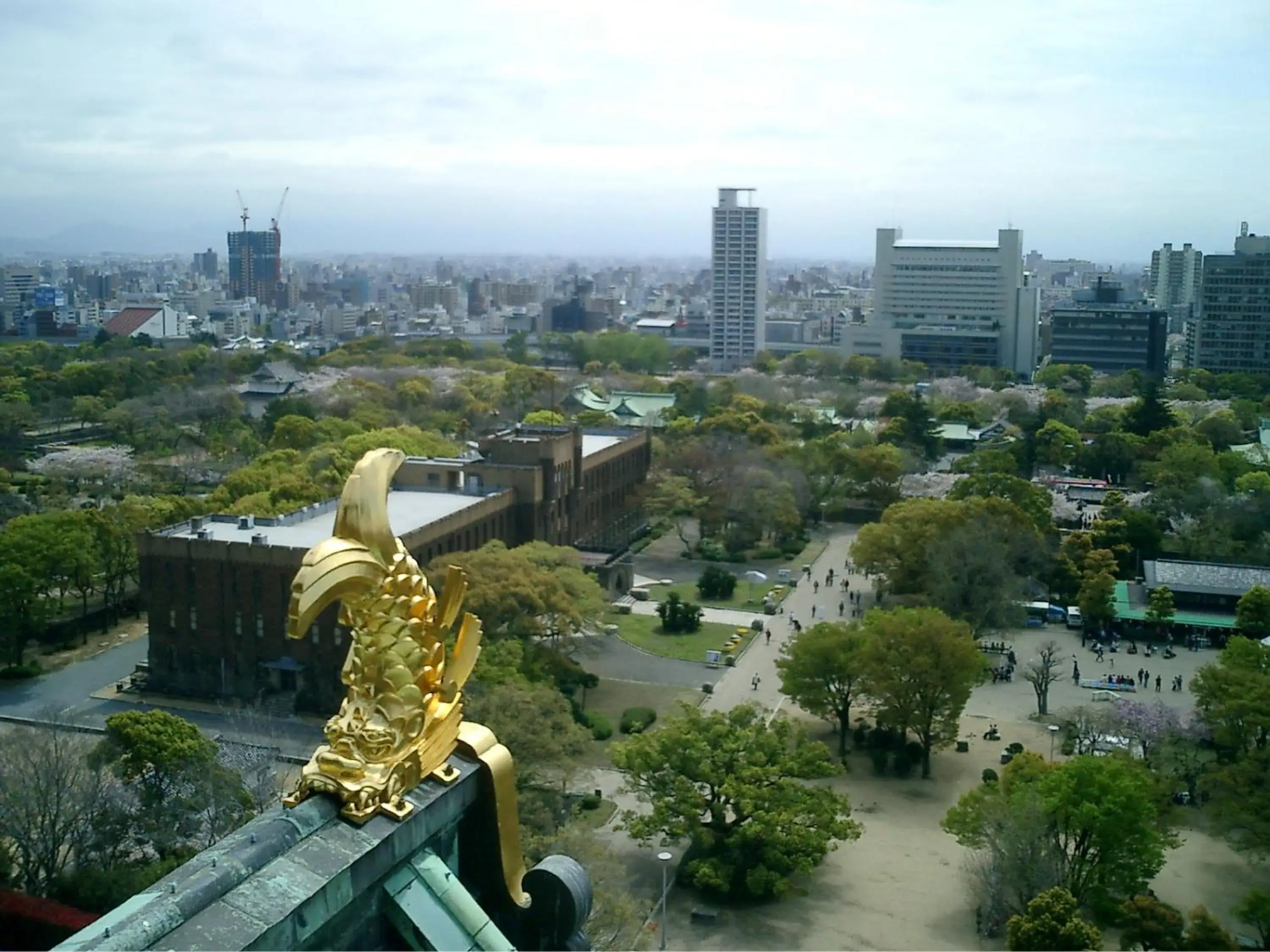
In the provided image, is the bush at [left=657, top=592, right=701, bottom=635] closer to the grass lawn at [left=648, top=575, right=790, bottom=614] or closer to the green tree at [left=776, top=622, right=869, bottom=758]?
the grass lawn at [left=648, top=575, right=790, bottom=614]

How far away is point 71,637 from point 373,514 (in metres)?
37.4

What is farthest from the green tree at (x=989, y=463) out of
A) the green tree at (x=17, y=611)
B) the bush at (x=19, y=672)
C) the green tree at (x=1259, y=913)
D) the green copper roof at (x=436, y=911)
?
the green copper roof at (x=436, y=911)

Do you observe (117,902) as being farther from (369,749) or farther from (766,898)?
(369,749)

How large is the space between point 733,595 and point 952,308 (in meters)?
96.5

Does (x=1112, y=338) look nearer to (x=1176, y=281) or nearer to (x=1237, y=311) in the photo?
(x=1237, y=311)

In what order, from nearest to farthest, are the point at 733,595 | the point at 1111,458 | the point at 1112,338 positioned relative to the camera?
the point at 733,595 → the point at 1111,458 → the point at 1112,338

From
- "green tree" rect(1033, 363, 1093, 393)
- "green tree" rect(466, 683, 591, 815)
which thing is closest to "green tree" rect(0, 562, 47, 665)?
"green tree" rect(466, 683, 591, 815)

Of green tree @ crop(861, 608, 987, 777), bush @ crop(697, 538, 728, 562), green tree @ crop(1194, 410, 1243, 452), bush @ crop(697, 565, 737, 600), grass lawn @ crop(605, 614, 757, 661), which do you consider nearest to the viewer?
green tree @ crop(861, 608, 987, 777)

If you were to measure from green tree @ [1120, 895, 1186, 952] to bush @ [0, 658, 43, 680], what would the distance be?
105 feet

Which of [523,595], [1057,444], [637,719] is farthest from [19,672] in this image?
[1057,444]

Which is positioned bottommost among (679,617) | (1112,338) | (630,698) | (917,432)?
(630,698)

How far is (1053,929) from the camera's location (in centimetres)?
2145

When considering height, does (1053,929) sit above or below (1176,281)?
below

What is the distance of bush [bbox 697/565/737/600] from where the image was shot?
49625 mm
